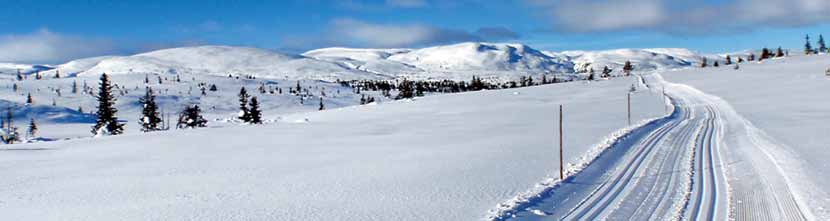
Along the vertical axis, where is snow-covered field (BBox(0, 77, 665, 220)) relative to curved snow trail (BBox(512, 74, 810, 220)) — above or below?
above

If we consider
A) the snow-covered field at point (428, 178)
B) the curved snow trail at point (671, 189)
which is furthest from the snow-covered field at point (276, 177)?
the curved snow trail at point (671, 189)

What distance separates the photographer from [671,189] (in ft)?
49.4

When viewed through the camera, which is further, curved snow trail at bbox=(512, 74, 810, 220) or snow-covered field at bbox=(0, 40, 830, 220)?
snow-covered field at bbox=(0, 40, 830, 220)

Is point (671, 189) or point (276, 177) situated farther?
point (276, 177)

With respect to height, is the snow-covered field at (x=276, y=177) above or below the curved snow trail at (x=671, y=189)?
above

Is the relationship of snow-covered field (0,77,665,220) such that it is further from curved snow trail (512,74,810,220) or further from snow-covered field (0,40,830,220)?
curved snow trail (512,74,810,220)

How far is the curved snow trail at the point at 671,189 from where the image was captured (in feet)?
40.8

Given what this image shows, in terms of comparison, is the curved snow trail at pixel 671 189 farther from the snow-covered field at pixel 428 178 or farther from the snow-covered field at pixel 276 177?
the snow-covered field at pixel 276 177

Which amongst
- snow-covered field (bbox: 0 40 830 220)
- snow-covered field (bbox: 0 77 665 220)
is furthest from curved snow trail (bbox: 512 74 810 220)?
snow-covered field (bbox: 0 77 665 220)

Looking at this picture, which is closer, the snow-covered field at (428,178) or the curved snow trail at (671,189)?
the curved snow trail at (671,189)

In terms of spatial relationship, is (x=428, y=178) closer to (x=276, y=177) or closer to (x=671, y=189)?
(x=276, y=177)

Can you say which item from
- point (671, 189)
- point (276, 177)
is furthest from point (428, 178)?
point (671, 189)

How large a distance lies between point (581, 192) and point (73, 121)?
181 metres

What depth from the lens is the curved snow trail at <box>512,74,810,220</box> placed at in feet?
40.8
